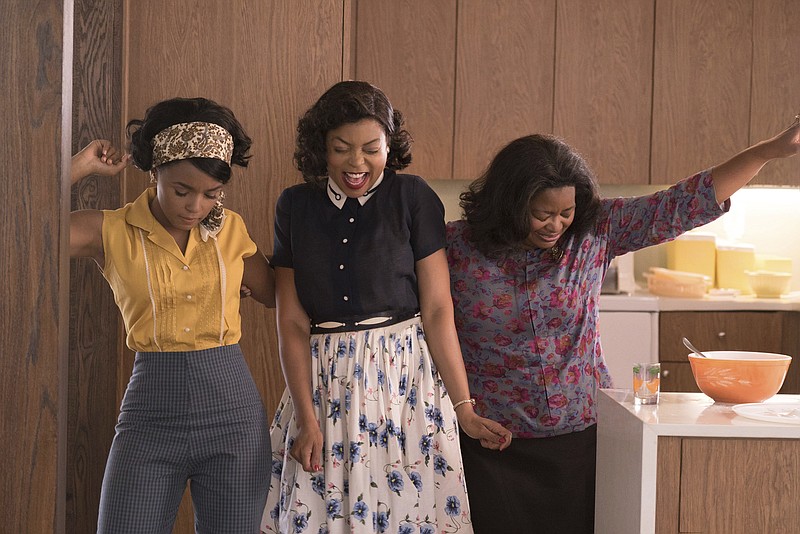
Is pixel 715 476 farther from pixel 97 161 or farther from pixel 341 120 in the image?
pixel 97 161

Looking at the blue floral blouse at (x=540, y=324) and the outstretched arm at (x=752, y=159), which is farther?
the blue floral blouse at (x=540, y=324)

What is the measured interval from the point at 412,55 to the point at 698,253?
1.53 metres

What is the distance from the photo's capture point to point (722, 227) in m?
4.24

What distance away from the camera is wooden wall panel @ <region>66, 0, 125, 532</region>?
2.40 m

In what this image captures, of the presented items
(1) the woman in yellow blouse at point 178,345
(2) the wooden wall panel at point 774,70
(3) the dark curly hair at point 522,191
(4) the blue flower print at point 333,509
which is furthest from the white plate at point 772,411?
(2) the wooden wall panel at point 774,70

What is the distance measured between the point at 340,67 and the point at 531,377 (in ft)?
3.21

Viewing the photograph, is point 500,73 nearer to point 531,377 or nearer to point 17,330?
point 531,377

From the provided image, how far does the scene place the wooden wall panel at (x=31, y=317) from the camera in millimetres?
1448

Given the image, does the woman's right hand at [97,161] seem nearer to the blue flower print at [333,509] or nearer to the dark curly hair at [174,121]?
the dark curly hair at [174,121]

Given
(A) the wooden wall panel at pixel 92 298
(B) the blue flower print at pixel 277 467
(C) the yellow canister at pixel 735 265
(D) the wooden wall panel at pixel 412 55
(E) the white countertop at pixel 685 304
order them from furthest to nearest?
(C) the yellow canister at pixel 735 265
(D) the wooden wall panel at pixel 412 55
(E) the white countertop at pixel 685 304
(A) the wooden wall panel at pixel 92 298
(B) the blue flower print at pixel 277 467

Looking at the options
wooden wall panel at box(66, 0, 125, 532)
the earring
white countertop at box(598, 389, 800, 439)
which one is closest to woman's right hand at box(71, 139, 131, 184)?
the earring

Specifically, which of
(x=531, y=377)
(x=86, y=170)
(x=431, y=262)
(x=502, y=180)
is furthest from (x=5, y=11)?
(x=531, y=377)

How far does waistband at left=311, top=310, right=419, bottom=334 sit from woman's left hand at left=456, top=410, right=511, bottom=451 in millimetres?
228

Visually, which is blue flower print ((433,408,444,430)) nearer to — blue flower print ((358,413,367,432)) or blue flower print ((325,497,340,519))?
blue flower print ((358,413,367,432))
